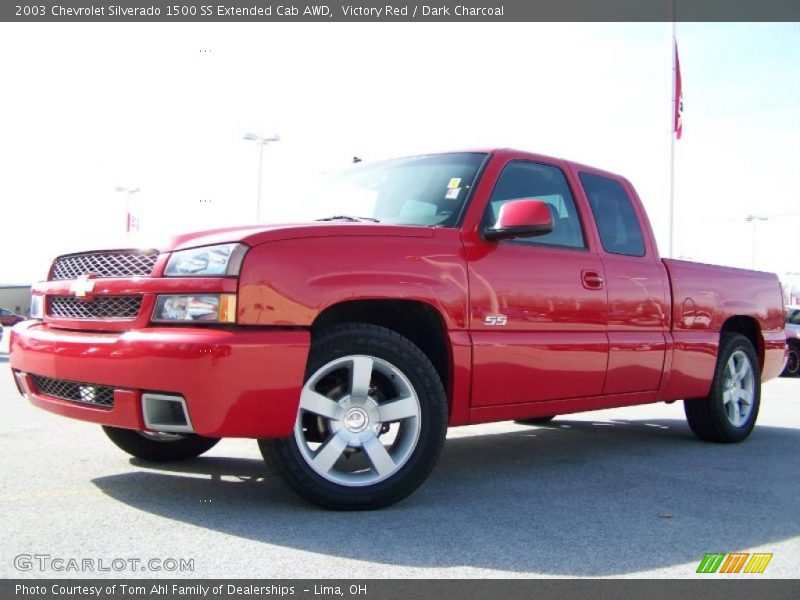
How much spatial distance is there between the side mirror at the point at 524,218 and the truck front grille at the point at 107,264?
1712mm

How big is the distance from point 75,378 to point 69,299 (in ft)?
1.65

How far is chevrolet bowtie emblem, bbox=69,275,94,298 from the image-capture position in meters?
3.77

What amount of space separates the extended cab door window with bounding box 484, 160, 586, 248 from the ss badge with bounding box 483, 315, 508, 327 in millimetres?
492

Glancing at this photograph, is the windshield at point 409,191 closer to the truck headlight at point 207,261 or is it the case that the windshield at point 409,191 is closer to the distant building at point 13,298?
the truck headlight at point 207,261

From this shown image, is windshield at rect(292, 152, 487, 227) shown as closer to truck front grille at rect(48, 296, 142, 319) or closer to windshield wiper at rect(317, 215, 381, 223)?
windshield wiper at rect(317, 215, 381, 223)

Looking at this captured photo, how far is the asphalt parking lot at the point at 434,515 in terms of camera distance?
118 inches

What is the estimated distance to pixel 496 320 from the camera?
13.9 feet

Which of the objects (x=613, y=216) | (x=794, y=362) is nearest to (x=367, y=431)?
(x=613, y=216)

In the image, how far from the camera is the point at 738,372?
21.3ft

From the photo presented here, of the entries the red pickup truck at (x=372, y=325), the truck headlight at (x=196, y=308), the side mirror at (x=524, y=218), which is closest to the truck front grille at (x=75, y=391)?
the red pickup truck at (x=372, y=325)

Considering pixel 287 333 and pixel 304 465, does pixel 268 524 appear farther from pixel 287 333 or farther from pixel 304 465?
pixel 287 333

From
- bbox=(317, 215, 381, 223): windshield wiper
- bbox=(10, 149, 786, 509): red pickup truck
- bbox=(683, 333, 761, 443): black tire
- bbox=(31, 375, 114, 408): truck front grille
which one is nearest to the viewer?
bbox=(10, 149, 786, 509): red pickup truck

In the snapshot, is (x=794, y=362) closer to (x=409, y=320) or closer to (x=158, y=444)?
(x=409, y=320)

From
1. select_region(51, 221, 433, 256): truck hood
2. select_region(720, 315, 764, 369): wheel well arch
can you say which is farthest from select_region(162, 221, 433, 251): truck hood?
select_region(720, 315, 764, 369): wheel well arch
